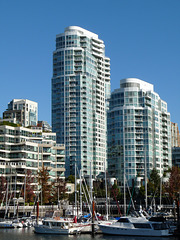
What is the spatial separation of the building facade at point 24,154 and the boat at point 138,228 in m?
64.8

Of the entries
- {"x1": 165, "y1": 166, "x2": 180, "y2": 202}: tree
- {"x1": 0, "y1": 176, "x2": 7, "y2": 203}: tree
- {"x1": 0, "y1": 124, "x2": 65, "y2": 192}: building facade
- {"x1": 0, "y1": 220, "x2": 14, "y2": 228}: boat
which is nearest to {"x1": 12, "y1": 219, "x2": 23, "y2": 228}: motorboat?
{"x1": 0, "y1": 220, "x2": 14, "y2": 228}: boat

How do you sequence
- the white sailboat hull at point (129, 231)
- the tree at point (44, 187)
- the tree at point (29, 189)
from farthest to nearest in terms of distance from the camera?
the tree at point (44, 187), the tree at point (29, 189), the white sailboat hull at point (129, 231)

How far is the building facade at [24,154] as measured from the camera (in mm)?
170250

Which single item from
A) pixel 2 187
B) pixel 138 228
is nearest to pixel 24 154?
pixel 2 187

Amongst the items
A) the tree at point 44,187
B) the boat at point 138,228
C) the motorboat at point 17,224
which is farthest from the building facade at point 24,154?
the boat at point 138,228

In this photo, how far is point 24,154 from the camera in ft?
577

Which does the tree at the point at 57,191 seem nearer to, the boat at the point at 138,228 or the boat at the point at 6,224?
the boat at the point at 6,224

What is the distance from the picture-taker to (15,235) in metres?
105

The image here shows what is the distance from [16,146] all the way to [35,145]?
817 cm

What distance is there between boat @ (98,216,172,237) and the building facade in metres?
64.8

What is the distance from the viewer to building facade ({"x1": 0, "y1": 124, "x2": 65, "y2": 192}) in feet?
559

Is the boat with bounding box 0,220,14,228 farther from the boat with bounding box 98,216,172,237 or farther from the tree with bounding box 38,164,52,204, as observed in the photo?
the boat with bounding box 98,216,172,237

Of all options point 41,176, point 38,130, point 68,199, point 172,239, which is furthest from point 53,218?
point 38,130

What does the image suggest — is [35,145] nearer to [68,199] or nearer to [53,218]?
[68,199]
